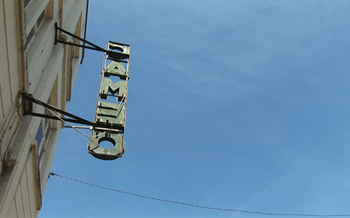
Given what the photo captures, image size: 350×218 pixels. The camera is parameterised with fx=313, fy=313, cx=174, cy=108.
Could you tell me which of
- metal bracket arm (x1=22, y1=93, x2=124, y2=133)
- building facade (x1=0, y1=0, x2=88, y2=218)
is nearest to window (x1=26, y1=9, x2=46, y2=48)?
building facade (x1=0, y1=0, x2=88, y2=218)

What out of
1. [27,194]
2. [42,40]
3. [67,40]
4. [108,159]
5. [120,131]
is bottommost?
[27,194]

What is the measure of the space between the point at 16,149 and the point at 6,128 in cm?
81

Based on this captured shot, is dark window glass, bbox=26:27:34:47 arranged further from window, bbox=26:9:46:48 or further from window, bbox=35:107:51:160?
window, bbox=35:107:51:160

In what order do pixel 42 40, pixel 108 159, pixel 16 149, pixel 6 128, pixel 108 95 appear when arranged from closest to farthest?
pixel 6 128
pixel 16 149
pixel 42 40
pixel 108 159
pixel 108 95

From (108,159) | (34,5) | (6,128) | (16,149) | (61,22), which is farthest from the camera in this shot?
(61,22)

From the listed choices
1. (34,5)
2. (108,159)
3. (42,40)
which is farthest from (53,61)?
(108,159)

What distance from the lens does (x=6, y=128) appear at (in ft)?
23.8

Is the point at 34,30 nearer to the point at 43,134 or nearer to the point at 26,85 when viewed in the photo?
the point at 26,85

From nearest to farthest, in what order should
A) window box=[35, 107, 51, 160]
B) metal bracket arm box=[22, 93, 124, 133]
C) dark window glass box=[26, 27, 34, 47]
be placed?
metal bracket arm box=[22, 93, 124, 133] → dark window glass box=[26, 27, 34, 47] → window box=[35, 107, 51, 160]

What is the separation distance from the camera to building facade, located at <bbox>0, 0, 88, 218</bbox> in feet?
22.8

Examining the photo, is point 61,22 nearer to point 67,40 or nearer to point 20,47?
point 67,40

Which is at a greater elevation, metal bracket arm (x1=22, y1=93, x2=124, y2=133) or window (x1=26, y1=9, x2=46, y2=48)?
window (x1=26, y1=9, x2=46, y2=48)

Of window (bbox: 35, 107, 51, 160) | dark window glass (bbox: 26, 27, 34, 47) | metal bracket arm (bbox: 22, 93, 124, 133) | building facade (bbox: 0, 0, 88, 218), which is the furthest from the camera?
window (bbox: 35, 107, 51, 160)

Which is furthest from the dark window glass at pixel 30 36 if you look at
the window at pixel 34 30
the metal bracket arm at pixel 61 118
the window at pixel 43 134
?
the window at pixel 43 134
